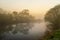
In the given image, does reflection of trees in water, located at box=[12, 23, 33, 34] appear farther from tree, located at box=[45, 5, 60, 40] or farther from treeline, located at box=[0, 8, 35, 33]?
tree, located at box=[45, 5, 60, 40]

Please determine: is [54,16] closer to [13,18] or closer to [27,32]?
[27,32]

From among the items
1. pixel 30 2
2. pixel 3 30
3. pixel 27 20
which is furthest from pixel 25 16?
pixel 3 30

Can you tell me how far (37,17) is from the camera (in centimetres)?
150

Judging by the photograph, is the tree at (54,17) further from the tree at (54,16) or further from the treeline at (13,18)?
the treeline at (13,18)

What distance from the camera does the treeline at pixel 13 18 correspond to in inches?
58.9

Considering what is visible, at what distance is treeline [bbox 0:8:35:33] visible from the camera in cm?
150

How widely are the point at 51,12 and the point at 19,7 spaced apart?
380mm

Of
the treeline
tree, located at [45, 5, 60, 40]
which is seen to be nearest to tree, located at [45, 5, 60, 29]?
tree, located at [45, 5, 60, 40]

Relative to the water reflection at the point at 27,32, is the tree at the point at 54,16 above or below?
above

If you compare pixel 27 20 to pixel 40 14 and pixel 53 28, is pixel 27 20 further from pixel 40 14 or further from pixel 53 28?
pixel 53 28

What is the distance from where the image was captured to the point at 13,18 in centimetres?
152

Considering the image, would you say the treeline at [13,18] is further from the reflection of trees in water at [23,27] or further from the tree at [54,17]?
the tree at [54,17]

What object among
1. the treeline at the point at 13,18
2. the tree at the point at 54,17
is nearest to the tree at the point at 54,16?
the tree at the point at 54,17

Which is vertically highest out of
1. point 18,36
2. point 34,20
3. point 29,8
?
point 29,8
